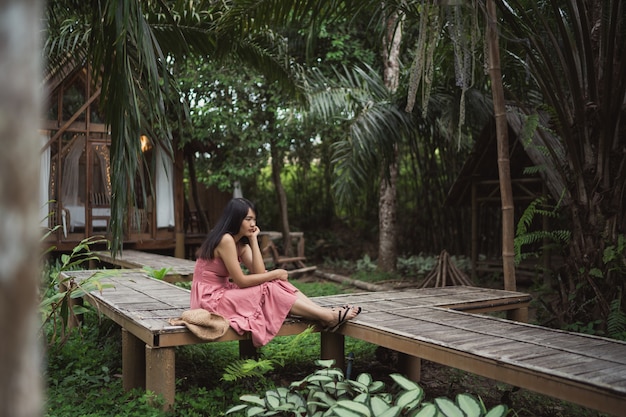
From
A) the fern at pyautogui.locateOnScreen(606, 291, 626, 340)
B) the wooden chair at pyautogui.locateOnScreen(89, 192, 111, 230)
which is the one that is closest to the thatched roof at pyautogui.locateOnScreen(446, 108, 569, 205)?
the fern at pyautogui.locateOnScreen(606, 291, 626, 340)

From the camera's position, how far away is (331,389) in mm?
2959

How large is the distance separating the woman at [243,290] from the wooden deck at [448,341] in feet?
0.34

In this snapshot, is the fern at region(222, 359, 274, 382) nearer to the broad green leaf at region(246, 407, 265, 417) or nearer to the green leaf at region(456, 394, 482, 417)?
the broad green leaf at region(246, 407, 265, 417)

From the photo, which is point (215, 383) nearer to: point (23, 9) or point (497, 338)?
point (497, 338)

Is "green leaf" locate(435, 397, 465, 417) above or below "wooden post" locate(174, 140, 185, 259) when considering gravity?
below

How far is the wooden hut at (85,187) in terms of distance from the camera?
934 cm

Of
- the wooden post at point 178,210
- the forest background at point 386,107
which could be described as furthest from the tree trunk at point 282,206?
the wooden post at point 178,210

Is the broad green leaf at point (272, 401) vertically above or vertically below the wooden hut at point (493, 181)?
below

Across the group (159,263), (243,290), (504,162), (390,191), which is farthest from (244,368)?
(390,191)

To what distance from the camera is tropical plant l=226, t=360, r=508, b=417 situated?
2455mm

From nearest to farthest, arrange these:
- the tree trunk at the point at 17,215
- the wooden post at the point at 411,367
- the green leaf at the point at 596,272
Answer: the tree trunk at the point at 17,215, the wooden post at the point at 411,367, the green leaf at the point at 596,272

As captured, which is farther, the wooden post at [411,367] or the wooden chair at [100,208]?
the wooden chair at [100,208]

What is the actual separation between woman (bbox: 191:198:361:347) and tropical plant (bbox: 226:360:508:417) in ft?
2.76

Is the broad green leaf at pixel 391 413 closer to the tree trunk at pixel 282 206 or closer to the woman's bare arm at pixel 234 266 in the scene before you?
the woman's bare arm at pixel 234 266
